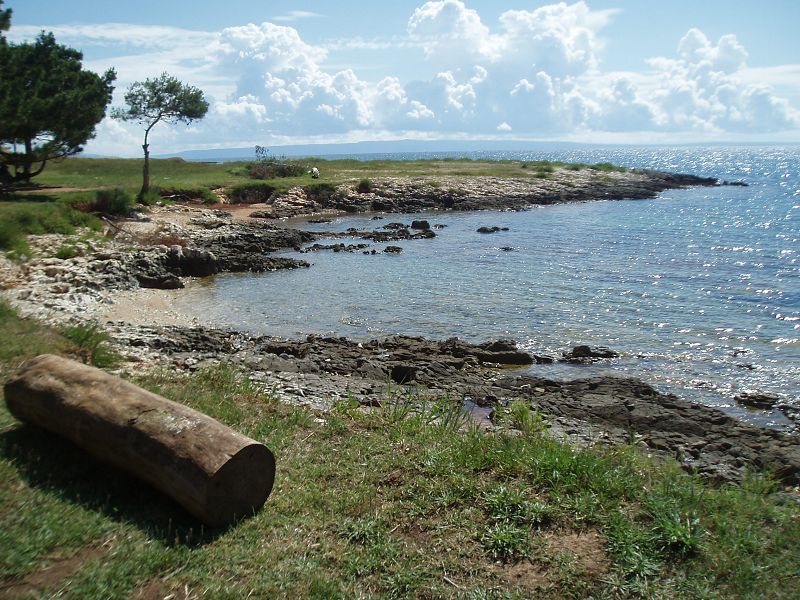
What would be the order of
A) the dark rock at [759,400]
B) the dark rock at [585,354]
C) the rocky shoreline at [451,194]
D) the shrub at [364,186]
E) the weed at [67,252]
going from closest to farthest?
the dark rock at [759,400], the dark rock at [585,354], the weed at [67,252], the rocky shoreline at [451,194], the shrub at [364,186]

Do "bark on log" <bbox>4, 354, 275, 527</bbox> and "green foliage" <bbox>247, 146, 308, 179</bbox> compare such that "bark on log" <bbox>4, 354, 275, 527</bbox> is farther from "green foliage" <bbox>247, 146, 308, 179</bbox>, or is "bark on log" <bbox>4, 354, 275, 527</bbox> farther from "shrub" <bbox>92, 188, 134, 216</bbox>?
"green foliage" <bbox>247, 146, 308, 179</bbox>

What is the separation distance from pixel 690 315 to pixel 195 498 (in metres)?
20.9

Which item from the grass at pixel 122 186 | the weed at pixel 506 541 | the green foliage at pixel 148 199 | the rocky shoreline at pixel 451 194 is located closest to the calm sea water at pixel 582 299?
the grass at pixel 122 186

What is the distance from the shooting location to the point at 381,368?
51.9 ft

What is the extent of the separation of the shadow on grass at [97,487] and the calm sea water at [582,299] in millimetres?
12053

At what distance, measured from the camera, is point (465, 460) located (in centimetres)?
743

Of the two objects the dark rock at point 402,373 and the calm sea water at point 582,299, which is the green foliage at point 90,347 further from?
the calm sea water at point 582,299

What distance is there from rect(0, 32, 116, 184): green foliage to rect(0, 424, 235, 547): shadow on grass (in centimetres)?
2769

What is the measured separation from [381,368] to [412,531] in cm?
971

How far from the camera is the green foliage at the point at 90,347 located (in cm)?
1132

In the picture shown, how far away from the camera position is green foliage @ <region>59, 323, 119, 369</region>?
11320 mm

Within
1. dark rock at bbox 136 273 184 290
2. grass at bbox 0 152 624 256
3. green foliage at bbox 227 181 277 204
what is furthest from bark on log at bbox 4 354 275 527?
green foliage at bbox 227 181 277 204

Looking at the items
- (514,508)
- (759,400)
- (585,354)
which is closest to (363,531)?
(514,508)

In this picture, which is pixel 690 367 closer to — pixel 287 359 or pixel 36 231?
pixel 287 359
